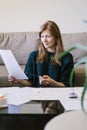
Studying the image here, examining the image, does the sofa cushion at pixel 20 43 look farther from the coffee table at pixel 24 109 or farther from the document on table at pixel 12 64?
the coffee table at pixel 24 109

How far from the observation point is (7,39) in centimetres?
342

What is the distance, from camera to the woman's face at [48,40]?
85.1 inches

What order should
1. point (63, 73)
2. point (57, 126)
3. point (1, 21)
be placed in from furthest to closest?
point (1, 21) → point (63, 73) → point (57, 126)

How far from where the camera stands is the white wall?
3602mm

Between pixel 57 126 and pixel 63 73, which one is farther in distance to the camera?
pixel 63 73

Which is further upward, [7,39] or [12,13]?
[12,13]

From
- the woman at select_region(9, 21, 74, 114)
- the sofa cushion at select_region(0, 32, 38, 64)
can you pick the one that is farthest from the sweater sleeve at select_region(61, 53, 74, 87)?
the sofa cushion at select_region(0, 32, 38, 64)

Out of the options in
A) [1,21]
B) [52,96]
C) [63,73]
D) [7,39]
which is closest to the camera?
[52,96]

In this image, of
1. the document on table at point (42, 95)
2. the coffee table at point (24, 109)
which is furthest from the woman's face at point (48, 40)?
the coffee table at point (24, 109)

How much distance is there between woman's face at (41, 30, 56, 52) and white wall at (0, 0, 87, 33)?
149 centimetres

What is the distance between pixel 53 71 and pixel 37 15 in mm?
1619

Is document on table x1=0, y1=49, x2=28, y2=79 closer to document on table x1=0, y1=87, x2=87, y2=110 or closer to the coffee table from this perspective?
document on table x1=0, y1=87, x2=87, y2=110

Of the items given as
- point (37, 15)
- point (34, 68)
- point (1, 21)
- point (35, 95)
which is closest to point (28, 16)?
point (37, 15)

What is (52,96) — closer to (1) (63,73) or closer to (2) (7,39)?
(1) (63,73)
